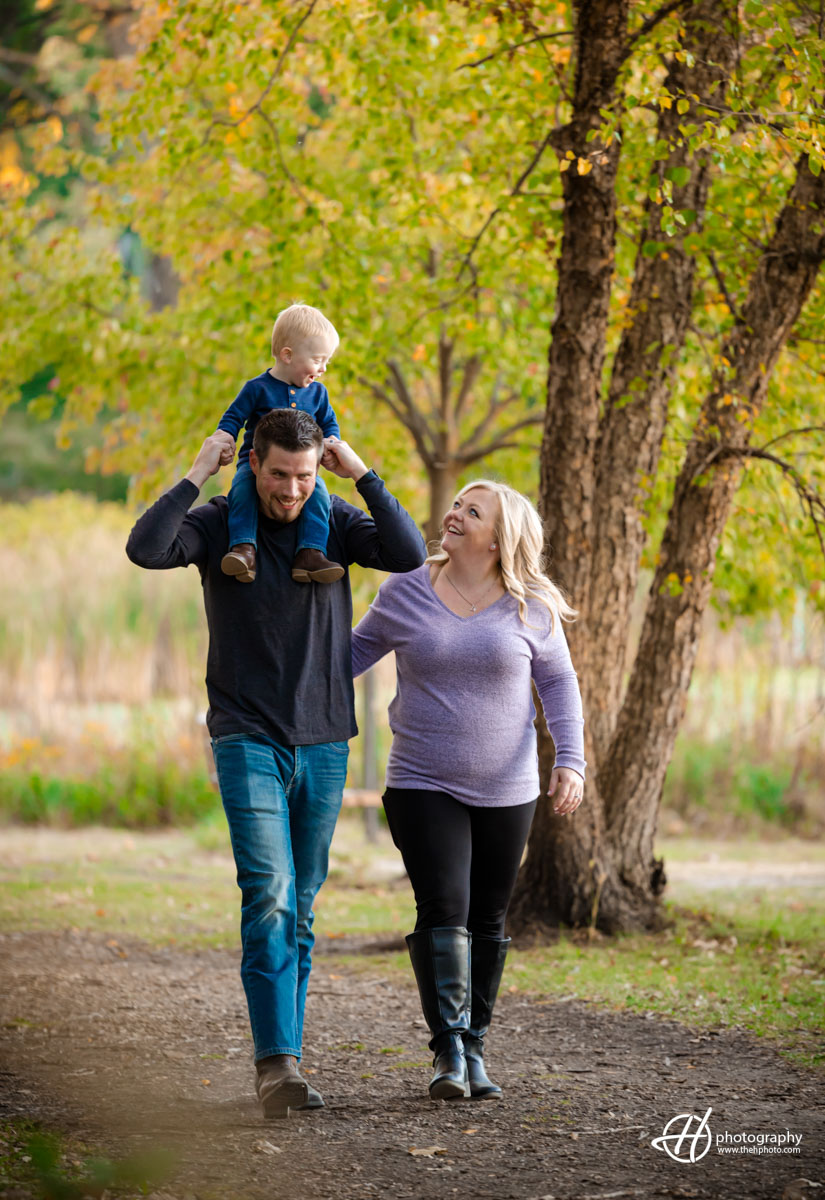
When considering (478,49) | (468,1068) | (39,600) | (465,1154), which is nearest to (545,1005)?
(468,1068)

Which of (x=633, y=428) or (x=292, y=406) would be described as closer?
(x=292, y=406)

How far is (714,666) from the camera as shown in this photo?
1300cm

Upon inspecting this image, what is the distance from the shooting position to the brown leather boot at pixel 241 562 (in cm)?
363

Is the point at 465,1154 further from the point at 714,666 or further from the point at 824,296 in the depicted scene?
the point at 714,666

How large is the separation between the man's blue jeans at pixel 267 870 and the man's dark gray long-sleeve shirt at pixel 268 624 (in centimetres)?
7

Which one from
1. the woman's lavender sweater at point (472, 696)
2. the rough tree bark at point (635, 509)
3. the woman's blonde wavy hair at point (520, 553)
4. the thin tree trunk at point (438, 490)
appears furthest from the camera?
the thin tree trunk at point (438, 490)

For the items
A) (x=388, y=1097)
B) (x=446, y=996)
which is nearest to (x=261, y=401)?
(x=446, y=996)

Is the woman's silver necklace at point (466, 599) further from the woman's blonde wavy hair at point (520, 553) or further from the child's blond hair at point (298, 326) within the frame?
the child's blond hair at point (298, 326)

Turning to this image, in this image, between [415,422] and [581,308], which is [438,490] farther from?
[581,308]

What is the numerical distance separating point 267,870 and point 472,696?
30.9 inches

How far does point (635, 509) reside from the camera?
6621 millimetres

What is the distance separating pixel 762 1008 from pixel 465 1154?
2288mm

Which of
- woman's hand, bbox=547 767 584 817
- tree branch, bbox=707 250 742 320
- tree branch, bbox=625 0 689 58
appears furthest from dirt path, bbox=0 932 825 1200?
tree branch, bbox=625 0 689 58

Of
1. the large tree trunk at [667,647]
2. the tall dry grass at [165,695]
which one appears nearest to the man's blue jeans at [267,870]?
the large tree trunk at [667,647]
